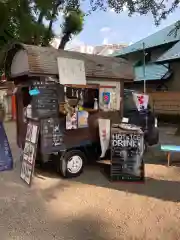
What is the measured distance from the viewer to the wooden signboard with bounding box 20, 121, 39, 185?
17.3 feet

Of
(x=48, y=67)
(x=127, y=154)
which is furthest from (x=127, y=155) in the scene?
(x=48, y=67)

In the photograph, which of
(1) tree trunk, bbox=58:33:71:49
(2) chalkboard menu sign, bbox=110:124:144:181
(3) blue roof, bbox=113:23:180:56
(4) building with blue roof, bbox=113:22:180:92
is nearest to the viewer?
(2) chalkboard menu sign, bbox=110:124:144:181

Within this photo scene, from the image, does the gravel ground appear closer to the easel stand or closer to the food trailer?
the easel stand

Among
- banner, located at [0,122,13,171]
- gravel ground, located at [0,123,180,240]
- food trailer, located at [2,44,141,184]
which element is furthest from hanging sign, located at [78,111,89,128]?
banner, located at [0,122,13,171]

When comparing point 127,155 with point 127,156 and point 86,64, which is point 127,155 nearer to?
point 127,156

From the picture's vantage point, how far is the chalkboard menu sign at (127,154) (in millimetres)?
5441

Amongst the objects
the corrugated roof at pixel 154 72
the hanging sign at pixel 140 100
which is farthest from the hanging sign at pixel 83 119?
the corrugated roof at pixel 154 72

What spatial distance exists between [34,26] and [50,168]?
8337 millimetres

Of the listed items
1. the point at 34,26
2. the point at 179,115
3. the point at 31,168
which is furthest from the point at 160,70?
the point at 31,168

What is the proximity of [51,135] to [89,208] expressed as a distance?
167cm

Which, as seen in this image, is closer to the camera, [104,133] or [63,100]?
[63,100]

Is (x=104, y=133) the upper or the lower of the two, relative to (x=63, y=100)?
lower

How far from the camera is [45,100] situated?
17.4 feet

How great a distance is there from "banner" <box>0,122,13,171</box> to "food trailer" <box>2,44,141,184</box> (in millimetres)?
339
